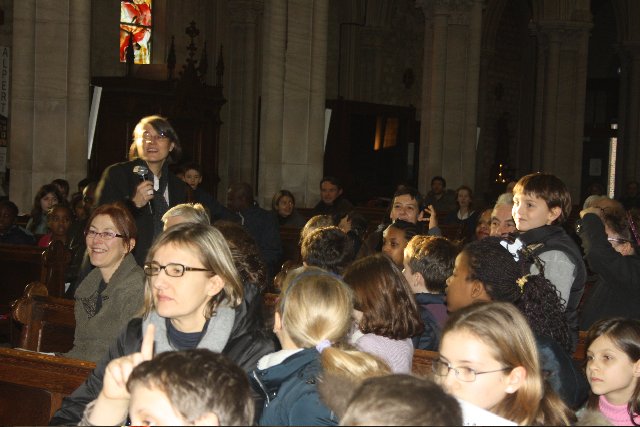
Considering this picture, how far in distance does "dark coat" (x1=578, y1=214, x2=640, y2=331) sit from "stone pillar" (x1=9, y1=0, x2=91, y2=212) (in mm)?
6921

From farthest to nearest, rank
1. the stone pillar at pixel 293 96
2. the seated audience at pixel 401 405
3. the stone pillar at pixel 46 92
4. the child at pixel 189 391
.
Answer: the stone pillar at pixel 293 96 < the stone pillar at pixel 46 92 < the child at pixel 189 391 < the seated audience at pixel 401 405

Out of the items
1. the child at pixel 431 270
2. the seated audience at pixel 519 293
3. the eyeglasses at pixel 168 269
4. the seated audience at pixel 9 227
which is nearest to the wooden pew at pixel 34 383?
the eyeglasses at pixel 168 269

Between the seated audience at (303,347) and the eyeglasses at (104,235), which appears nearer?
the seated audience at (303,347)

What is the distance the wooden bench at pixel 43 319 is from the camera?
517 cm

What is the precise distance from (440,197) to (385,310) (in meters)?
11.6

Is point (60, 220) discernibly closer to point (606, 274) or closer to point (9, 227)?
point (9, 227)

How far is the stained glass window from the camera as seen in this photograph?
19562mm

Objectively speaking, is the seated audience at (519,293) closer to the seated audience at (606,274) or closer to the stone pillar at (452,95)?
the seated audience at (606,274)

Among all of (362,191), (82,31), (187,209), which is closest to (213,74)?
(362,191)

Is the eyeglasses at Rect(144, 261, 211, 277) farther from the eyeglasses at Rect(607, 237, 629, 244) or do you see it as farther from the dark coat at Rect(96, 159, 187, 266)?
the eyeglasses at Rect(607, 237, 629, 244)

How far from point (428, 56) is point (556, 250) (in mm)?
13566

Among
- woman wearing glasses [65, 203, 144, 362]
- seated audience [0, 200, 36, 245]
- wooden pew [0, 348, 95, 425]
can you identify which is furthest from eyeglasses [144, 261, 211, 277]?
seated audience [0, 200, 36, 245]

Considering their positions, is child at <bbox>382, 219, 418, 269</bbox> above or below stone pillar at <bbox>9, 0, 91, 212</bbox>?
below

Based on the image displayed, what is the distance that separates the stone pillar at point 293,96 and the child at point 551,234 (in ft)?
27.7
